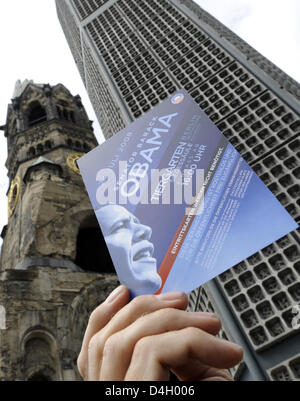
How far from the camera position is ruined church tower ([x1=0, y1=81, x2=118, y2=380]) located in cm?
1109

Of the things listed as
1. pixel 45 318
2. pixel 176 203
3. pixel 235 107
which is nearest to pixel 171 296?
pixel 176 203

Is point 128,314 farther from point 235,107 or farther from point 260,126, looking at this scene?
Result: point 235,107

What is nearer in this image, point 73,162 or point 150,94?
point 150,94

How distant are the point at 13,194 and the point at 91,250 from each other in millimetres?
6594

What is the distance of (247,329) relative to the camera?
4.28 m

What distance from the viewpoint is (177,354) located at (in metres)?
1.64

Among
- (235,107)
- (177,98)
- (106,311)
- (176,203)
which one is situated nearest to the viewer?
(106,311)

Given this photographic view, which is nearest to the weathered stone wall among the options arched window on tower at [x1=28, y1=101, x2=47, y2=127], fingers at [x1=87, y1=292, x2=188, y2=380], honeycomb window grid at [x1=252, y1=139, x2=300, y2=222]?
honeycomb window grid at [x1=252, y1=139, x2=300, y2=222]

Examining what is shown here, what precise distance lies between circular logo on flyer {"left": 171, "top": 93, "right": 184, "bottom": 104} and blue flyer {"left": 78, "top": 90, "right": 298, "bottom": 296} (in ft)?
0.10

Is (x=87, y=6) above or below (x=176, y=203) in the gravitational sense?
above

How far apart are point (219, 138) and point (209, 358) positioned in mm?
1864

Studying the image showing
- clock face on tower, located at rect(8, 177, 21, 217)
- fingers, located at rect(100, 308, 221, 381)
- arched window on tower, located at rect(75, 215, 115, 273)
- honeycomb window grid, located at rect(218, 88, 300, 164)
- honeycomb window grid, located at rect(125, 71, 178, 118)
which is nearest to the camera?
fingers, located at rect(100, 308, 221, 381)

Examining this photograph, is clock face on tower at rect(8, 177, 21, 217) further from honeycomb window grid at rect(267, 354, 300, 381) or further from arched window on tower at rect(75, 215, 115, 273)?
honeycomb window grid at rect(267, 354, 300, 381)
